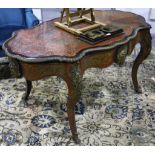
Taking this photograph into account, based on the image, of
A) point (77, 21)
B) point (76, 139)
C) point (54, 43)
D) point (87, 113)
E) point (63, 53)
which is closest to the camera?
point (63, 53)

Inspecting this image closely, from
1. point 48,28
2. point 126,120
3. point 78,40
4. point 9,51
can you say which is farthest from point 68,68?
point 126,120

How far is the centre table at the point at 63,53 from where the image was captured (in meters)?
1.47

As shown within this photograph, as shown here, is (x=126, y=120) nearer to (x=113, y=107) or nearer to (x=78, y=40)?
(x=113, y=107)

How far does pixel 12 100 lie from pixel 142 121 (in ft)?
3.97

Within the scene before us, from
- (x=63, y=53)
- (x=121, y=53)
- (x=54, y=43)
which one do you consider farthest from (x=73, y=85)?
(x=121, y=53)

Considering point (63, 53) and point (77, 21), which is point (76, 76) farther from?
point (77, 21)

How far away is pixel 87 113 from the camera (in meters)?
2.10

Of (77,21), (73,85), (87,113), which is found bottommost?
(87,113)

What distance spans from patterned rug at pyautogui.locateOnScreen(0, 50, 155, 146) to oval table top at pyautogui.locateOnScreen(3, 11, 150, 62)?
70 cm

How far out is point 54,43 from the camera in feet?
5.35

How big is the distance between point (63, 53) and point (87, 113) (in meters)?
0.79

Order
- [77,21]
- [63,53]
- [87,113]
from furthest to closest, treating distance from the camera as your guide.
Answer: [87,113] < [77,21] < [63,53]

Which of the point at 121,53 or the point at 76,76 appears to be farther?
the point at 121,53

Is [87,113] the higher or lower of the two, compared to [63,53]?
lower
